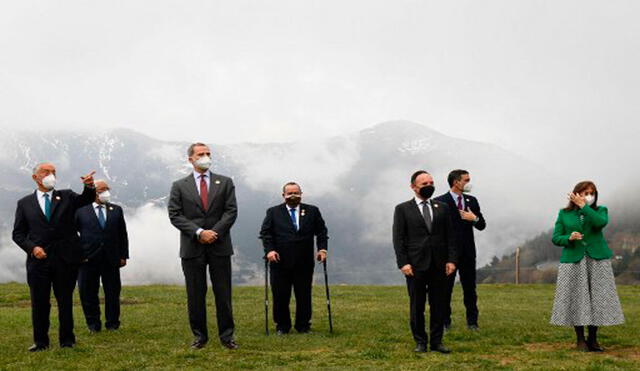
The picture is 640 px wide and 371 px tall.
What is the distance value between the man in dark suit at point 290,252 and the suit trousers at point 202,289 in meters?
2.20

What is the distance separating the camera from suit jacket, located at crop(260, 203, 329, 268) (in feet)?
42.6

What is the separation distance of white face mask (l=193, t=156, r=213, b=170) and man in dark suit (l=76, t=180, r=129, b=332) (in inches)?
151

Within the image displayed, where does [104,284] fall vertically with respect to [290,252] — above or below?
below

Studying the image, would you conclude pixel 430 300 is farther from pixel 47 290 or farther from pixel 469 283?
pixel 47 290

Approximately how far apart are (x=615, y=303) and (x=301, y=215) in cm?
552

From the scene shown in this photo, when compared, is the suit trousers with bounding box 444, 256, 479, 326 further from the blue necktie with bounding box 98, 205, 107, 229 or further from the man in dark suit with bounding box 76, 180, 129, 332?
the blue necktie with bounding box 98, 205, 107, 229

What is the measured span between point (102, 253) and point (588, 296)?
8597mm

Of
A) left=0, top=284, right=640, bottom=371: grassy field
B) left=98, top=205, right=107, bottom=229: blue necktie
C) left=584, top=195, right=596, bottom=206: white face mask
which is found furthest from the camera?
left=98, top=205, right=107, bottom=229: blue necktie

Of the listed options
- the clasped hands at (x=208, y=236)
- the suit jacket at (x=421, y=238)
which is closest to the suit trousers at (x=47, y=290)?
the clasped hands at (x=208, y=236)

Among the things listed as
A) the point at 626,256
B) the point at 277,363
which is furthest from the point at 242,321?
the point at 626,256

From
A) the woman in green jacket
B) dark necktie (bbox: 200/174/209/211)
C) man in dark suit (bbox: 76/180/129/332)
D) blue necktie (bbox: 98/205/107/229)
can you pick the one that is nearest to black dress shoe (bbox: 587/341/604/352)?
the woman in green jacket

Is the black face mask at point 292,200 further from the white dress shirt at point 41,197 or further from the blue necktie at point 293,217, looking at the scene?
A: the white dress shirt at point 41,197

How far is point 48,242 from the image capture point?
34.7 feet

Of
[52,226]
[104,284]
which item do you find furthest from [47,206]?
[104,284]
